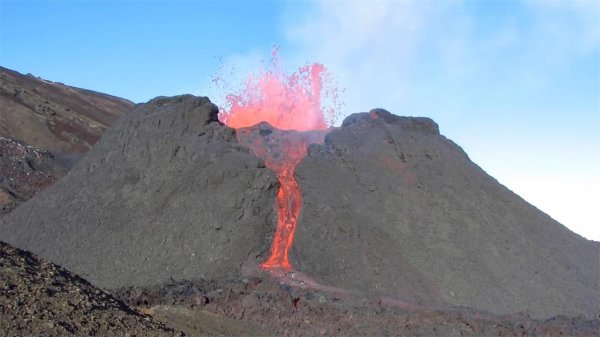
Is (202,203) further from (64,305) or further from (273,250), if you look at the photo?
(64,305)

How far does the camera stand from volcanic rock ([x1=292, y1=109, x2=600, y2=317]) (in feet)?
51.2

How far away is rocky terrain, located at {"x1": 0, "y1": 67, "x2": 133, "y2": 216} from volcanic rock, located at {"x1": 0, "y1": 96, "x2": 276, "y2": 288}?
672cm

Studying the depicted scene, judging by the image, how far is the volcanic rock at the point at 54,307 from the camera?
8.34 m

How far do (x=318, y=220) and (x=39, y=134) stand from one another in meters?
31.8

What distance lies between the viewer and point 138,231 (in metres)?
Result: 16.4

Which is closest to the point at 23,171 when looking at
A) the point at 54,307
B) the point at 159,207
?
the point at 159,207

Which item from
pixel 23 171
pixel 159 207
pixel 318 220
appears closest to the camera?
pixel 318 220

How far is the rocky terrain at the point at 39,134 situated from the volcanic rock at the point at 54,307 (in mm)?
14333

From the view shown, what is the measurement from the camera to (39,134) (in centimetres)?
4344

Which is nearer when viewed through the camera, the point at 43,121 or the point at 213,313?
the point at 213,313

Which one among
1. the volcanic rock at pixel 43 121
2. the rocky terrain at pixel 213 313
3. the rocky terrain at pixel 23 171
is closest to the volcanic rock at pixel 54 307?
the rocky terrain at pixel 213 313

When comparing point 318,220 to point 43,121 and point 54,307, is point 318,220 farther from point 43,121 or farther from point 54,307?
point 43,121

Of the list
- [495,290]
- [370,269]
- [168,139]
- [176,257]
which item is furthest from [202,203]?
[495,290]

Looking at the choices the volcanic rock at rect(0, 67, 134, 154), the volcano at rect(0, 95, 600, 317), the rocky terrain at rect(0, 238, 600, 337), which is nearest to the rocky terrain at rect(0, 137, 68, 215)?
the volcanic rock at rect(0, 67, 134, 154)
